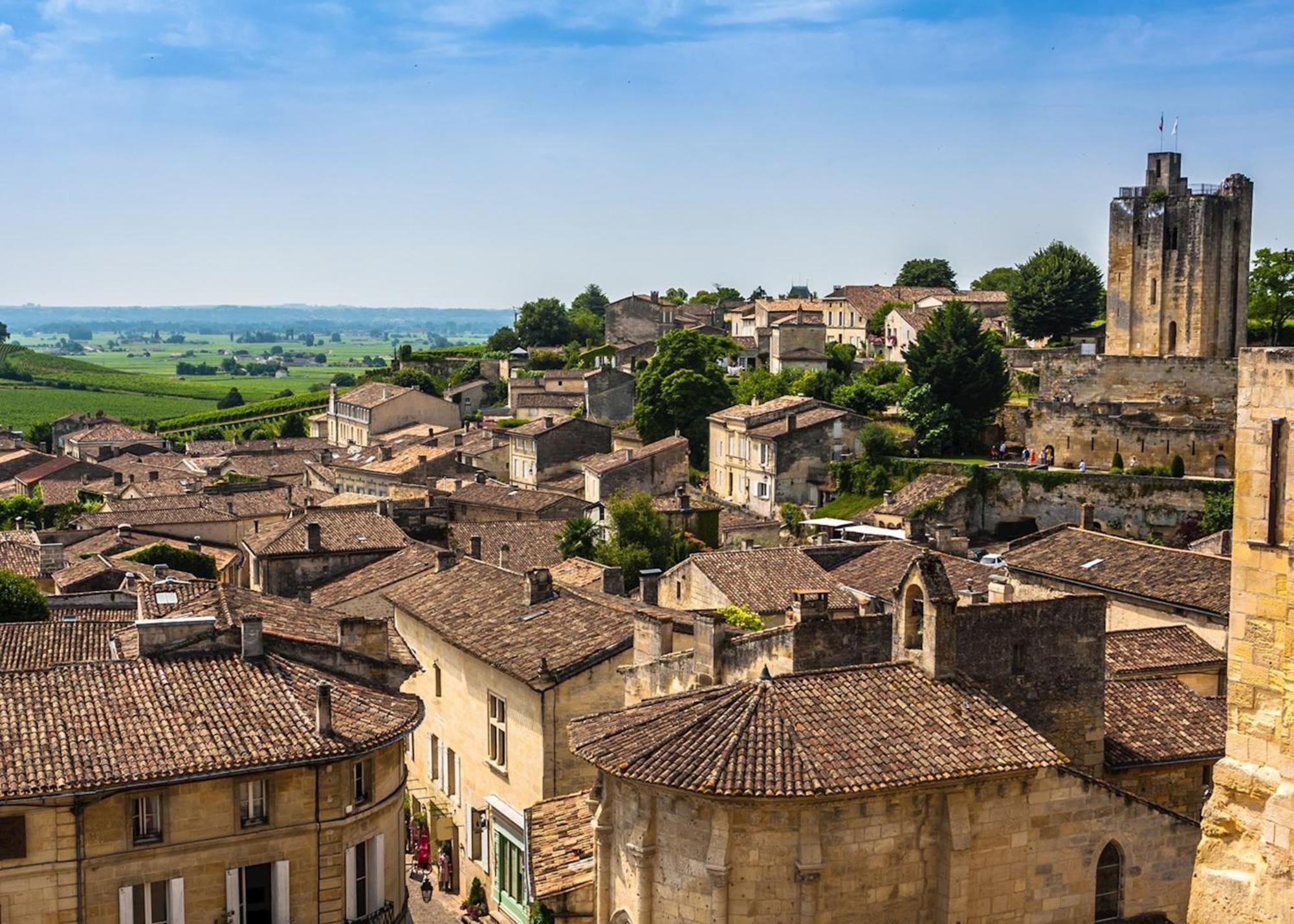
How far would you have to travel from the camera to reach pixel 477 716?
35219 mm

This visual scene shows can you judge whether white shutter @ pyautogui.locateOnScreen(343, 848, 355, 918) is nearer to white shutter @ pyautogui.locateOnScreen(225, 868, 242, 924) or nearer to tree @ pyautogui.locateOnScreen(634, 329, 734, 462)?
white shutter @ pyautogui.locateOnScreen(225, 868, 242, 924)

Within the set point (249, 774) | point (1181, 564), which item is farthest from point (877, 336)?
point (249, 774)

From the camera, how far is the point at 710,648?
26.9 m

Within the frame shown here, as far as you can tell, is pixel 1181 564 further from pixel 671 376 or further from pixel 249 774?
pixel 671 376

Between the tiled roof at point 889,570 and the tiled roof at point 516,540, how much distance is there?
12.4m

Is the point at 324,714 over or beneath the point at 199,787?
over

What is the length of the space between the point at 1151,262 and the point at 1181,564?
4053 cm

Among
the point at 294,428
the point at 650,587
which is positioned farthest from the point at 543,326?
the point at 650,587

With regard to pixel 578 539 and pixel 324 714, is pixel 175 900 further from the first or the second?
pixel 578 539

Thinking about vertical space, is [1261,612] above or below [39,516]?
above

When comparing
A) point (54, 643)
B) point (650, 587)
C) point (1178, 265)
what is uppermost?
point (1178, 265)

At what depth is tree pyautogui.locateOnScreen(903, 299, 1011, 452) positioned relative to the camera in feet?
238

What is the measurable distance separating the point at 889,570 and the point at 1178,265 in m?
38.1

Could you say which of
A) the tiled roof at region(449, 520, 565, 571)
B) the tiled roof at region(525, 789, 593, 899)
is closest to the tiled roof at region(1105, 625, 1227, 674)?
the tiled roof at region(525, 789, 593, 899)
